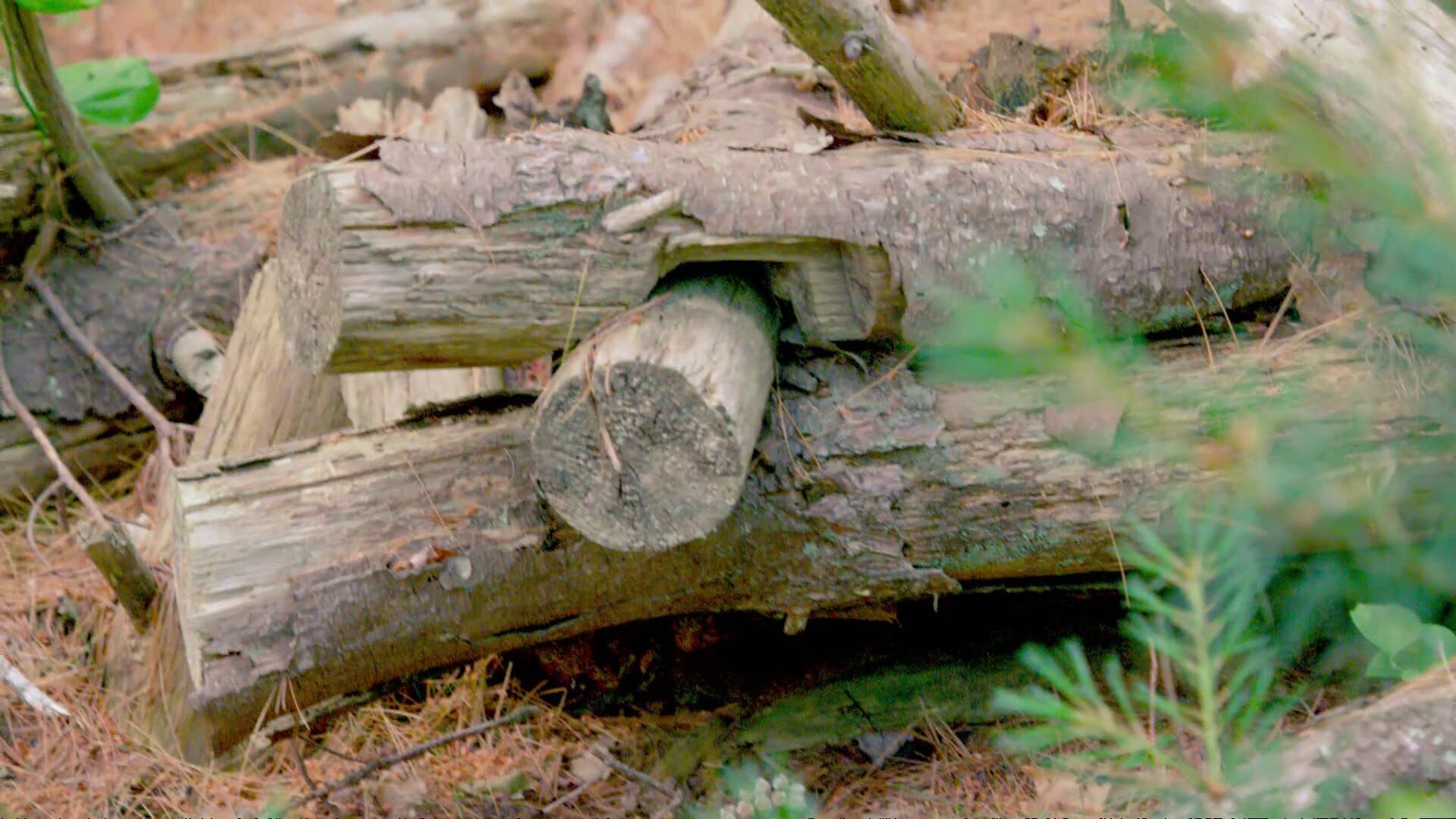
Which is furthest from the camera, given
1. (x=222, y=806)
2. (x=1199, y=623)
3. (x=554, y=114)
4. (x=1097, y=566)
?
(x=554, y=114)

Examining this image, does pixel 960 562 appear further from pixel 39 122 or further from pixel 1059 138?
pixel 39 122

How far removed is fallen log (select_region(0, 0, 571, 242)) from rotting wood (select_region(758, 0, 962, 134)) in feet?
8.13

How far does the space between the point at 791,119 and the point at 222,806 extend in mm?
2031

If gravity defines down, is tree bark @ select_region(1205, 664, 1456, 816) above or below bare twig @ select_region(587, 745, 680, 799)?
above

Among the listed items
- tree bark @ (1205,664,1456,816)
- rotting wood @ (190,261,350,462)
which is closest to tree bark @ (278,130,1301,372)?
tree bark @ (1205,664,1456,816)

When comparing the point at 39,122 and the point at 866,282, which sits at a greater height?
the point at 866,282

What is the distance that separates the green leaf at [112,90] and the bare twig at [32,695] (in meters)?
1.70

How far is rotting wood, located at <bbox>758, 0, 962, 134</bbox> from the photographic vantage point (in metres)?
2.25

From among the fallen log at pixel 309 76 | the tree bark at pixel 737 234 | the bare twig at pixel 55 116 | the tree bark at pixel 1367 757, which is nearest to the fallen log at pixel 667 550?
the tree bark at pixel 737 234

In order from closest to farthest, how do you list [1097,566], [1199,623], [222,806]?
1. [1199,623]
2. [1097,566]
3. [222,806]

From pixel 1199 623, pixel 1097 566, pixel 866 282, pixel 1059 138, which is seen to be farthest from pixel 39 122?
pixel 1199 623

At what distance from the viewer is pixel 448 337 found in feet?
6.66

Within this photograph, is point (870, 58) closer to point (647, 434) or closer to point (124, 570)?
point (647, 434)

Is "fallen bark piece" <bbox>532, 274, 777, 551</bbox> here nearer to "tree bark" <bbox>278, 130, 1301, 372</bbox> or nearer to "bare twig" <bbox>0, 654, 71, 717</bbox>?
"tree bark" <bbox>278, 130, 1301, 372</bbox>
